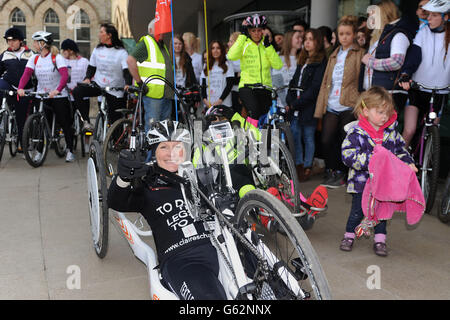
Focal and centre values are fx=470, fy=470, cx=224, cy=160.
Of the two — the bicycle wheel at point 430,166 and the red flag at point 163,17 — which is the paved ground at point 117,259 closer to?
the bicycle wheel at point 430,166

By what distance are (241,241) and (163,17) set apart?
10.7 feet

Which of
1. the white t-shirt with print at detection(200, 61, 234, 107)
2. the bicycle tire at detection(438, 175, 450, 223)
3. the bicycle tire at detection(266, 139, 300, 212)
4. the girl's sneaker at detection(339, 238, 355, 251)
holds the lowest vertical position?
the girl's sneaker at detection(339, 238, 355, 251)

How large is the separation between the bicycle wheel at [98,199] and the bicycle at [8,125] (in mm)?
4742

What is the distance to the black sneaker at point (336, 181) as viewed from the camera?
19.2 ft

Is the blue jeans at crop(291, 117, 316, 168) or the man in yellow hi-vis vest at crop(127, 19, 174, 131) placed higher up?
the man in yellow hi-vis vest at crop(127, 19, 174, 131)

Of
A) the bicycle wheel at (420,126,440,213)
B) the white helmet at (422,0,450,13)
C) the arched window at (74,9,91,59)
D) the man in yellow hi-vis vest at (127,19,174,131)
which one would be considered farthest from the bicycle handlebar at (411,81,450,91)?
the arched window at (74,9,91,59)

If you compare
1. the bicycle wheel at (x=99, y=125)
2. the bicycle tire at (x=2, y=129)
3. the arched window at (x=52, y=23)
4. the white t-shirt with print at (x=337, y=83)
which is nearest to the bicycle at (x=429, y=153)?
the white t-shirt with print at (x=337, y=83)

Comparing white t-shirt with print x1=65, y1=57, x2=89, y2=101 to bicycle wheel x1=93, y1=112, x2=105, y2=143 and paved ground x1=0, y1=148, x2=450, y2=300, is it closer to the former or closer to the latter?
bicycle wheel x1=93, y1=112, x2=105, y2=143

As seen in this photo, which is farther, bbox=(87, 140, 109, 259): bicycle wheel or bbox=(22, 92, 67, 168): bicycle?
bbox=(22, 92, 67, 168): bicycle

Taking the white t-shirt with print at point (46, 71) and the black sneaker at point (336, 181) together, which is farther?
the white t-shirt with print at point (46, 71)

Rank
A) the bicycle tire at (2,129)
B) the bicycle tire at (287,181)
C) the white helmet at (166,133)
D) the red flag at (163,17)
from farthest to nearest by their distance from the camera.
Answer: the bicycle tire at (2,129)
the red flag at (163,17)
the bicycle tire at (287,181)
the white helmet at (166,133)

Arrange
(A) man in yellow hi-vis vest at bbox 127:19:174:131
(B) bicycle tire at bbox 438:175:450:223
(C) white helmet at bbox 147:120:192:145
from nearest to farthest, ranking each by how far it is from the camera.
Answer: (C) white helmet at bbox 147:120:192:145
(B) bicycle tire at bbox 438:175:450:223
(A) man in yellow hi-vis vest at bbox 127:19:174:131

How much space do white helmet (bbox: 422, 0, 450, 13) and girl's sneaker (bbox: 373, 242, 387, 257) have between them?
236 centimetres

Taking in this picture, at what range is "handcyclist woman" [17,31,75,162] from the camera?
766 centimetres
